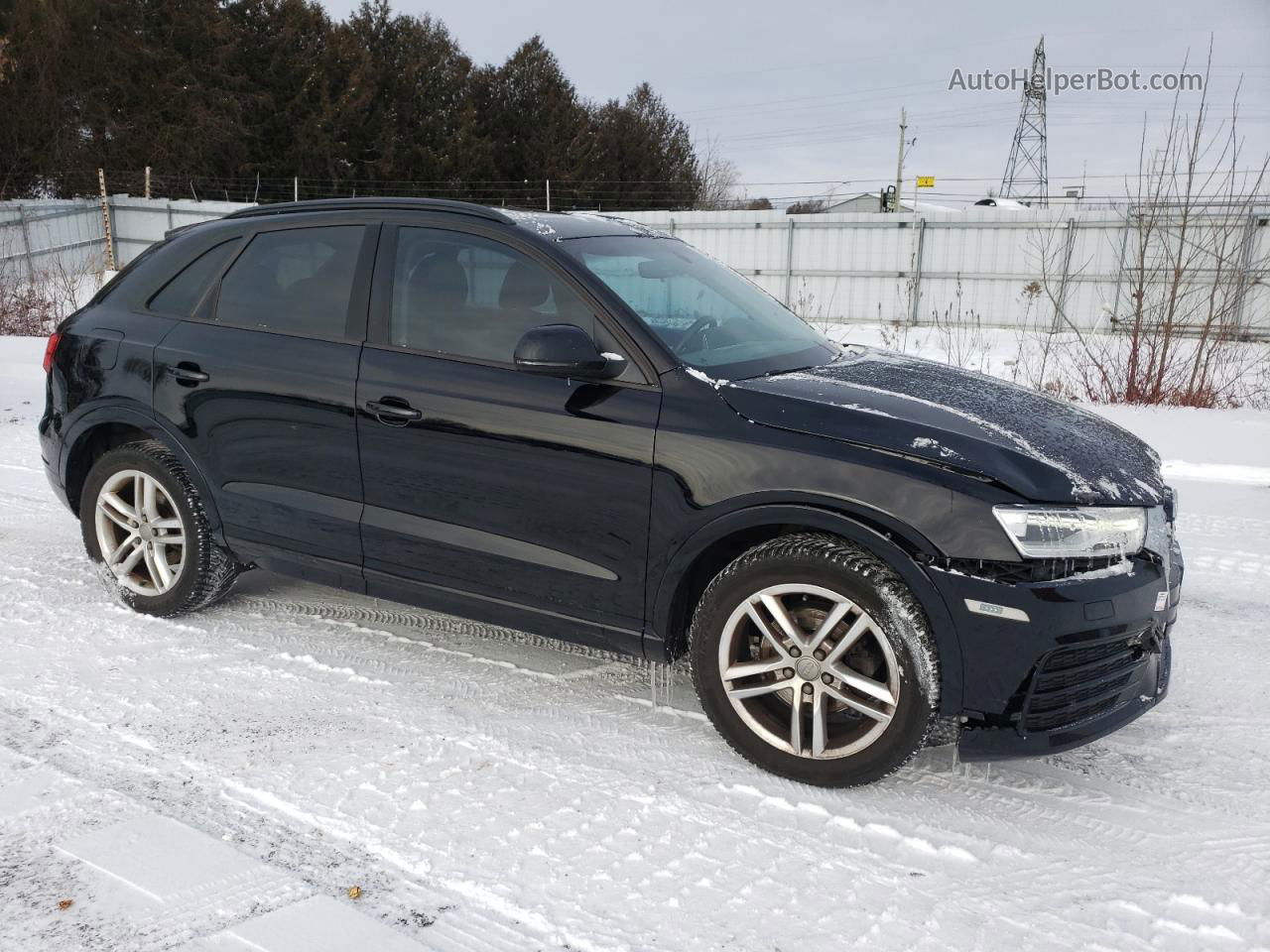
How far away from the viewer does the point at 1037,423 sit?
3.43 m

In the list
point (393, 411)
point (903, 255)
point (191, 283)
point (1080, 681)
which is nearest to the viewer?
point (1080, 681)

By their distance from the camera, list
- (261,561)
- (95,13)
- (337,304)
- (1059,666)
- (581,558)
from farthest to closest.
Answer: (95,13)
(261,561)
(337,304)
(581,558)
(1059,666)

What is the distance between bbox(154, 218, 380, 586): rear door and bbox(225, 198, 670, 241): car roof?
92 mm

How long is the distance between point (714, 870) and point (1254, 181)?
9041 millimetres

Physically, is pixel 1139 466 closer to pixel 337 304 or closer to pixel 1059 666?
pixel 1059 666

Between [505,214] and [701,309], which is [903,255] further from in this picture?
[505,214]

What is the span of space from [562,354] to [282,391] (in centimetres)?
135

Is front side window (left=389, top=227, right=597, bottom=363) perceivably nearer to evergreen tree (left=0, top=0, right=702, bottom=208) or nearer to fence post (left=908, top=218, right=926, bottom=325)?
fence post (left=908, top=218, right=926, bottom=325)

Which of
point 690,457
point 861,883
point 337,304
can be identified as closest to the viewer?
point 861,883

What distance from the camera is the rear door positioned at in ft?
13.0

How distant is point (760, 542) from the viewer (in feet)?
10.9

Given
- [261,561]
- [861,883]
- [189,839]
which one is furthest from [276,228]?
[861,883]

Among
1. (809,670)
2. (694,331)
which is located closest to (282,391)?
(694,331)

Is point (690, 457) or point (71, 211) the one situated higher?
point (71, 211)
